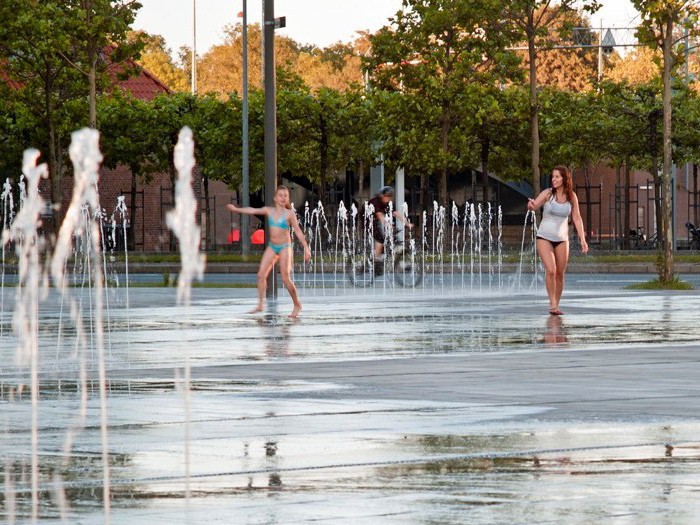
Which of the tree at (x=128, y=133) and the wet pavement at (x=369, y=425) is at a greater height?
the tree at (x=128, y=133)

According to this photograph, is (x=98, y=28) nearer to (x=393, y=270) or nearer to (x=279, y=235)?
(x=393, y=270)

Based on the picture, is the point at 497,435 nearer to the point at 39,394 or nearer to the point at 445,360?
the point at 39,394

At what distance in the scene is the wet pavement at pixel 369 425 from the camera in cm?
647

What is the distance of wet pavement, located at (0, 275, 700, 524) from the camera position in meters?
6.47

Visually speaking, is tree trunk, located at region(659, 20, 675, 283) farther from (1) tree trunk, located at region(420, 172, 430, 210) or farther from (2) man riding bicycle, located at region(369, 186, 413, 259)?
(1) tree trunk, located at region(420, 172, 430, 210)

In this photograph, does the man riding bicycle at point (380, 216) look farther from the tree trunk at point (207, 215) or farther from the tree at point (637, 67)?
the tree at point (637, 67)

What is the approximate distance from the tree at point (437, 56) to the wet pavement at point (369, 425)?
28164 millimetres

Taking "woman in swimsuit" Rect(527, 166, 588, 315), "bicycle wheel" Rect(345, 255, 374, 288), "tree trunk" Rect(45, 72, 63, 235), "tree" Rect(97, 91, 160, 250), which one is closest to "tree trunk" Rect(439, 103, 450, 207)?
"tree" Rect(97, 91, 160, 250)

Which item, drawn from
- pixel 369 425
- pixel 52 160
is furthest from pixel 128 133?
pixel 369 425

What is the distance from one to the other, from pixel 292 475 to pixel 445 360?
259 inches

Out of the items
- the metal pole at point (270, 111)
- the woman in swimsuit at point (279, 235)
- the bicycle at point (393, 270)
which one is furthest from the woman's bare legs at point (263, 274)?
the bicycle at point (393, 270)

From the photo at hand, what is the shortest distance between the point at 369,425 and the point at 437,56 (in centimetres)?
3795

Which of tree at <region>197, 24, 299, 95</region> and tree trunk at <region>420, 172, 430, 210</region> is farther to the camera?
tree at <region>197, 24, 299, 95</region>

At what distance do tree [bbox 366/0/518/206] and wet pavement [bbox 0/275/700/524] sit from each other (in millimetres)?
28164
